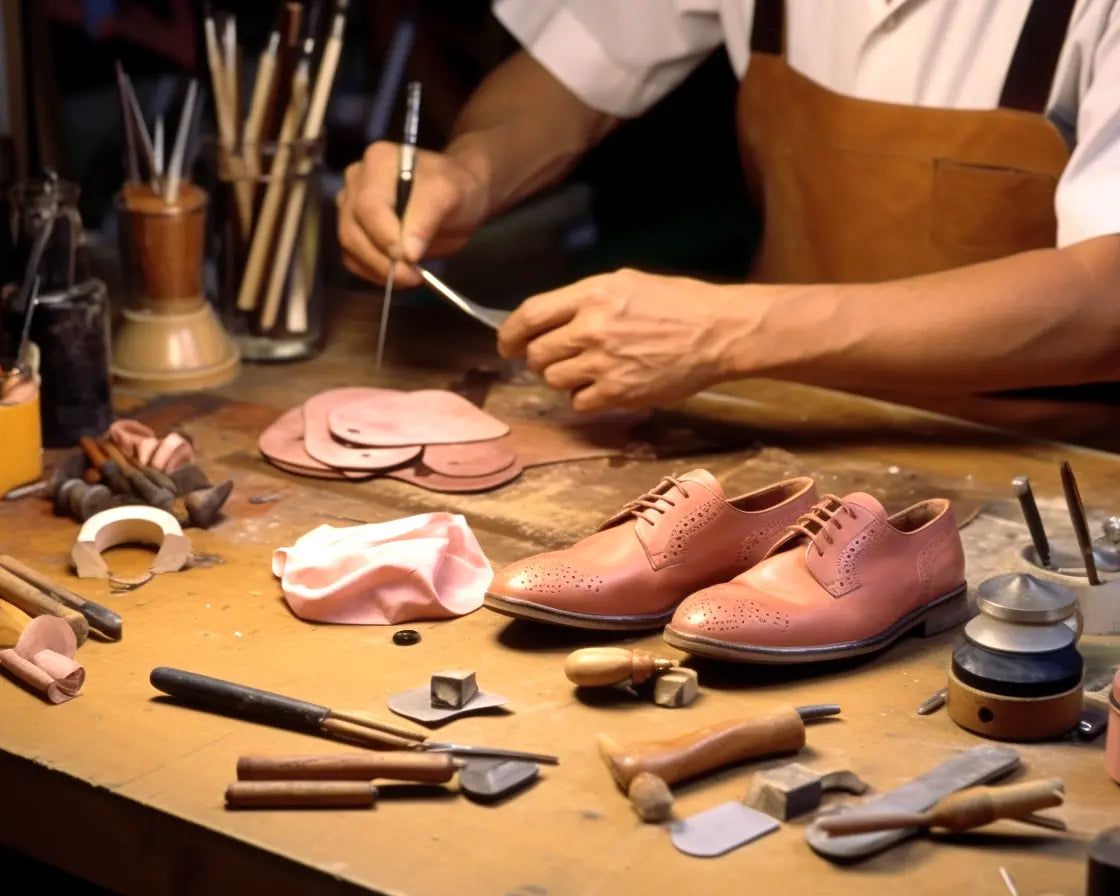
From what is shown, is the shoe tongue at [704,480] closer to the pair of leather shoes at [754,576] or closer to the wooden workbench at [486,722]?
the pair of leather shoes at [754,576]

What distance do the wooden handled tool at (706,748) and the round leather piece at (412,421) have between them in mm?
833

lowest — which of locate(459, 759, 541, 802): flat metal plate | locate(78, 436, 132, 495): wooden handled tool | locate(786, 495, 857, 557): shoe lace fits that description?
locate(78, 436, 132, 495): wooden handled tool

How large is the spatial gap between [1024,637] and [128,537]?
1032 mm

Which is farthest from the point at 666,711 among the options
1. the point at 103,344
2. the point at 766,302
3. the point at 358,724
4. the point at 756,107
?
the point at 756,107

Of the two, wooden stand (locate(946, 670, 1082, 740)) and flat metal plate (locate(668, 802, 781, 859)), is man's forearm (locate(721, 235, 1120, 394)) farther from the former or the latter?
flat metal plate (locate(668, 802, 781, 859))

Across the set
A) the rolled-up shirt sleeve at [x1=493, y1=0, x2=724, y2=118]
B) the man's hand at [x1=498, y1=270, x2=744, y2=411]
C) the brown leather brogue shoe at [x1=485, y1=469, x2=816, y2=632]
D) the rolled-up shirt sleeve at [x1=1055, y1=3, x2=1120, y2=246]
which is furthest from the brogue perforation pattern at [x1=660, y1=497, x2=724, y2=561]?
the rolled-up shirt sleeve at [x1=493, y1=0, x2=724, y2=118]

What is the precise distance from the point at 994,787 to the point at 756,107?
164 cm

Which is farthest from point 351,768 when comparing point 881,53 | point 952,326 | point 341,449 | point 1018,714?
point 881,53

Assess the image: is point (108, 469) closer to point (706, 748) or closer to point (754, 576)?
point (754, 576)

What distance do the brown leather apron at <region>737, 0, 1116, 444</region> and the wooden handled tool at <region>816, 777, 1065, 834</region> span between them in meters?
1.01

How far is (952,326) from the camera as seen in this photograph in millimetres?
2188

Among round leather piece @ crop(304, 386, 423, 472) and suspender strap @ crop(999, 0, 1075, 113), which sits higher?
suspender strap @ crop(999, 0, 1075, 113)

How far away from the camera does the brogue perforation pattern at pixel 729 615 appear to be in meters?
1.58

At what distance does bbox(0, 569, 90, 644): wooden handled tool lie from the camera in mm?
1666
